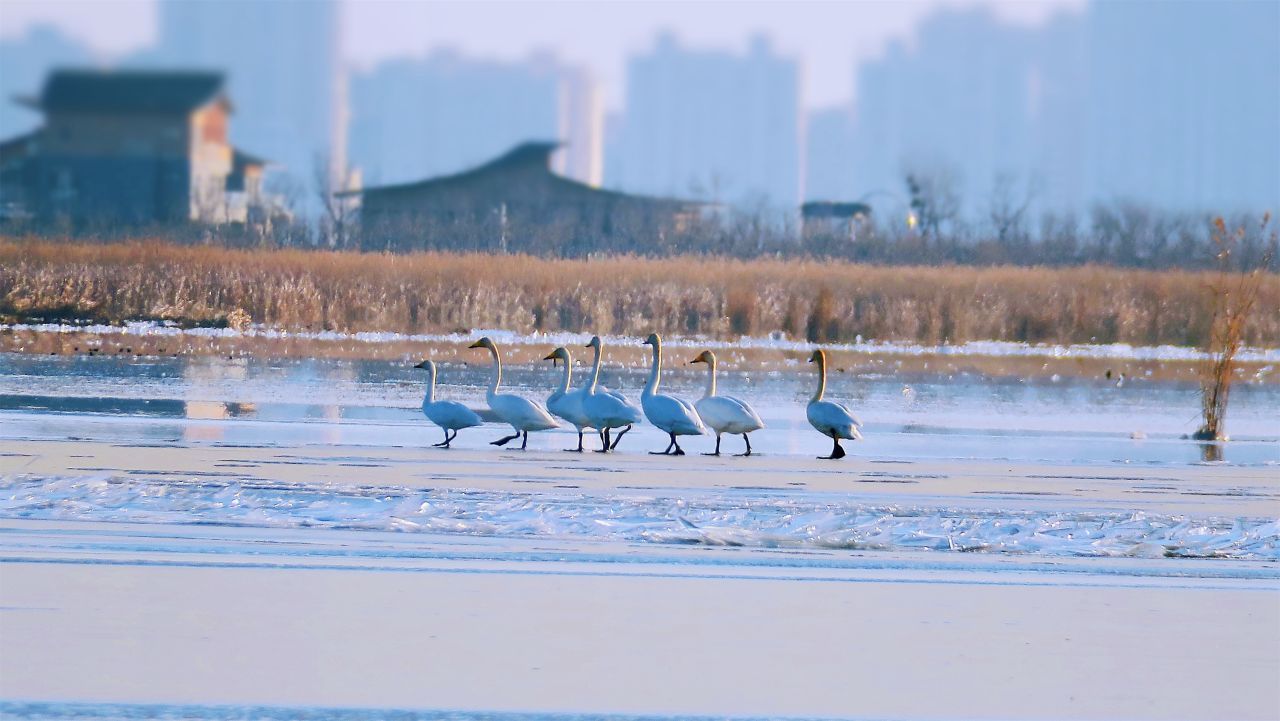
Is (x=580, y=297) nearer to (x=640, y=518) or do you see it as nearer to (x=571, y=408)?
(x=571, y=408)

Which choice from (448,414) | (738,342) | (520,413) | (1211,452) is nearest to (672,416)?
(520,413)

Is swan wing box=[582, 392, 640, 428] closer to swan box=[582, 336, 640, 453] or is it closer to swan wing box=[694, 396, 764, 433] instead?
swan box=[582, 336, 640, 453]

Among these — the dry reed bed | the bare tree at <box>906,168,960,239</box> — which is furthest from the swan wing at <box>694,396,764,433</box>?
the bare tree at <box>906,168,960,239</box>

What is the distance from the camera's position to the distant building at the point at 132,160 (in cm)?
2119

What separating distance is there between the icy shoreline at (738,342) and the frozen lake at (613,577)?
8372 millimetres

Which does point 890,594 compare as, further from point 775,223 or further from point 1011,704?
point 775,223

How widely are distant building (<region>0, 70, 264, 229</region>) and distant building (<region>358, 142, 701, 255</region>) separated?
2.17m

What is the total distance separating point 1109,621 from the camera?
17.3 ft

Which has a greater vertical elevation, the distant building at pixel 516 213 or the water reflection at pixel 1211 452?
the distant building at pixel 516 213

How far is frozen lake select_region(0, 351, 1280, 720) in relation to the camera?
4.34m

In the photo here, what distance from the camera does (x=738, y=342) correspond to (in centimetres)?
1966

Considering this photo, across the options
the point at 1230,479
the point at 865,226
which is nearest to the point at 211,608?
the point at 1230,479

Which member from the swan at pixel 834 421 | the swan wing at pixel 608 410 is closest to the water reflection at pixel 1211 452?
the swan at pixel 834 421

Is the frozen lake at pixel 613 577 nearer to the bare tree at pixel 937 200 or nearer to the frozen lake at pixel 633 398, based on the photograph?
the frozen lake at pixel 633 398
